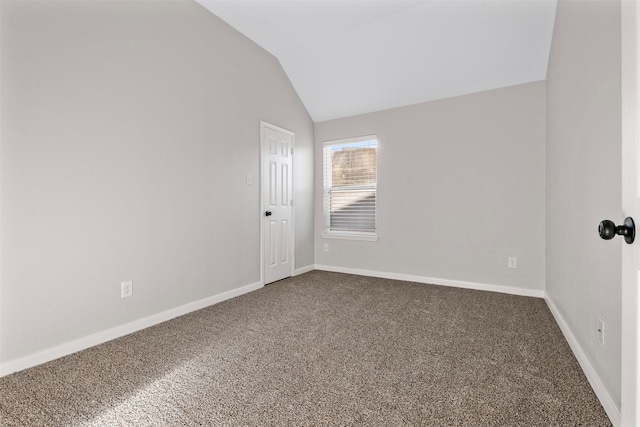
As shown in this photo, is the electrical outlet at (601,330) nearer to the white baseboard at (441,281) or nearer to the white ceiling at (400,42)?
the white baseboard at (441,281)

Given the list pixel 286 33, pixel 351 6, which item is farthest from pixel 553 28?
pixel 286 33

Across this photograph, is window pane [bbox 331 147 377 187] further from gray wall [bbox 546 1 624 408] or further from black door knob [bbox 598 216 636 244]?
black door knob [bbox 598 216 636 244]

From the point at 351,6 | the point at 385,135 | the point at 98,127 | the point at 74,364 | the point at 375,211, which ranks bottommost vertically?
the point at 74,364

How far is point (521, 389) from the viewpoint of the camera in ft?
5.28

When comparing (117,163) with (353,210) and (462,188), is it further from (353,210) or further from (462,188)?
(462,188)

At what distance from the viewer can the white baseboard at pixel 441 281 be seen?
3406mm

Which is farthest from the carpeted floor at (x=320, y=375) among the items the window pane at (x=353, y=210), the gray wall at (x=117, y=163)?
the window pane at (x=353, y=210)

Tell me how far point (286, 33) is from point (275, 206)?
78.4 inches

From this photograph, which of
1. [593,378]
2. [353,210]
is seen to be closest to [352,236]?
[353,210]

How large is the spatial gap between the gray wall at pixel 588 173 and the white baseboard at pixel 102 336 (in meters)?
2.92

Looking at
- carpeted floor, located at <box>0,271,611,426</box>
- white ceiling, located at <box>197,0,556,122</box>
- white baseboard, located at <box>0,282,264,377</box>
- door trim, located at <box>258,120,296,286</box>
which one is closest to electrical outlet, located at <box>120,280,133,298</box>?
white baseboard, located at <box>0,282,264,377</box>

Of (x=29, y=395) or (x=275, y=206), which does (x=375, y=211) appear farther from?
(x=29, y=395)

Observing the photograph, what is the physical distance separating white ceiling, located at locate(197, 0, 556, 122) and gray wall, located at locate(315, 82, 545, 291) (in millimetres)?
247

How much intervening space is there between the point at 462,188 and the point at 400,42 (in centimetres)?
180
